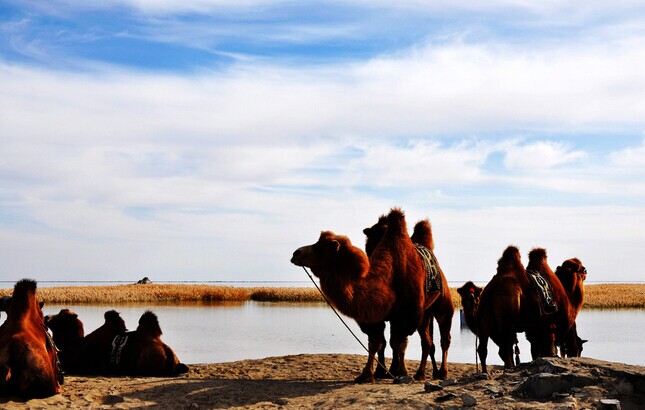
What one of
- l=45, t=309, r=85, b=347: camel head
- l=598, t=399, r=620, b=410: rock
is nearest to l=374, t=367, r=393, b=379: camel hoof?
l=598, t=399, r=620, b=410: rock

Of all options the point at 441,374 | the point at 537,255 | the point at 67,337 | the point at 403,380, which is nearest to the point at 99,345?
the point at 67,337

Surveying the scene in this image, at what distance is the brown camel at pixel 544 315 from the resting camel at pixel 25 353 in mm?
7894

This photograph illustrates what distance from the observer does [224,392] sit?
34.8ft

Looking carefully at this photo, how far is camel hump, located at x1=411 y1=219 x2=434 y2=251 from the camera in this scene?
13.7 m

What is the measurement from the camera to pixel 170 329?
28672 millimetres

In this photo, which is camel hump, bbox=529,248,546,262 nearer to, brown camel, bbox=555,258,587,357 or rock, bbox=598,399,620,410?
brown camel, bbox=555,258,587,357

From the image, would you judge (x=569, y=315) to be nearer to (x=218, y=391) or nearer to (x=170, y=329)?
(x=218, y=391)

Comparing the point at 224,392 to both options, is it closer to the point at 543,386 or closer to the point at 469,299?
the point at 543,386

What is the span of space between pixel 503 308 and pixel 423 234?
2377mm

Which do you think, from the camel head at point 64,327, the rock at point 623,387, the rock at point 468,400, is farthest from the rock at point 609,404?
the camel head at point 64,327

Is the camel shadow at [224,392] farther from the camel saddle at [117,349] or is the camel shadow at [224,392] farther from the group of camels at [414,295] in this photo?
the camel saddle at [117,349]

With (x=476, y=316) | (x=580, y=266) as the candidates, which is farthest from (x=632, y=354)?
(x=476, y=316)

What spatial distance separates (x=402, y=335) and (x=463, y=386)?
5.15ft

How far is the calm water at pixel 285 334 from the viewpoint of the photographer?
72.1ft
